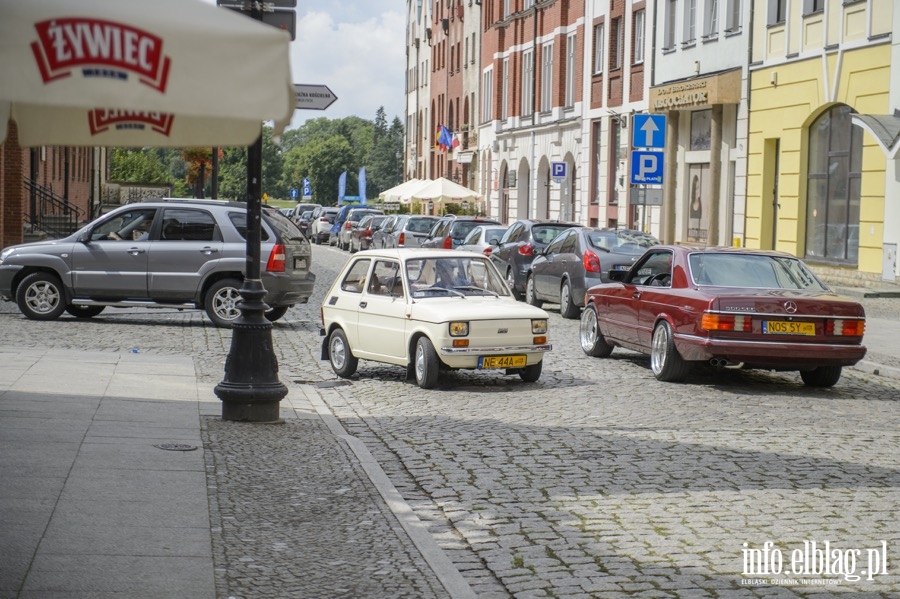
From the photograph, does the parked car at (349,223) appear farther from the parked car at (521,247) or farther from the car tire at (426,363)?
the car tire at (426,363)

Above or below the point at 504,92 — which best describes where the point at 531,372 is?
below

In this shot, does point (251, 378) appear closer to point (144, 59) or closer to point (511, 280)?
point (144, 59)

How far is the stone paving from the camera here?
21.9ft

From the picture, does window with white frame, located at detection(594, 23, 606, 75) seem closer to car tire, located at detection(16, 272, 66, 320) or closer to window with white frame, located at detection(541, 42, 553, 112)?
window with white frame, located at detection(541, 42, 553, 112)

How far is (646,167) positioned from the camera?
28188 mm

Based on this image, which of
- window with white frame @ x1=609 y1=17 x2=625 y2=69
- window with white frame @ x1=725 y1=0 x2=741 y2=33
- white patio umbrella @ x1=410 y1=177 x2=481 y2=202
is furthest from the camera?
white patio umbrella @ x1=410 y1=177 x2=481 y2=202

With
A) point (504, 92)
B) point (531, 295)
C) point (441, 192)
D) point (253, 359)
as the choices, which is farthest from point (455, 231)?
point (504, 92)

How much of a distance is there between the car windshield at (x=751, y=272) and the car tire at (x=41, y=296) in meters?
9.93

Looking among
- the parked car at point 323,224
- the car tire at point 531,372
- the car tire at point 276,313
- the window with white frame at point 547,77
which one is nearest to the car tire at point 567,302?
the car tire at point 276,313

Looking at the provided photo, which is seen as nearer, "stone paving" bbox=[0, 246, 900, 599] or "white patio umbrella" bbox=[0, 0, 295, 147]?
"white patio umbrella" bbox=[0, 0, 295, 147]

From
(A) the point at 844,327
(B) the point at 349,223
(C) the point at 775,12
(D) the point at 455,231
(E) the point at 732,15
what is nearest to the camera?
(A) the point at 844,327

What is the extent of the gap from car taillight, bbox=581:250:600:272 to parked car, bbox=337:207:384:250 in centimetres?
3530

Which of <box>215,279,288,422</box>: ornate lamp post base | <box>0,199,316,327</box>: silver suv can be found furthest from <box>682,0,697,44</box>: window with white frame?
<box>215,279,288,422</box>: ornate lamp post base

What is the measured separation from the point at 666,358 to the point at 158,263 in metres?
8.57
